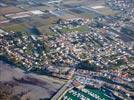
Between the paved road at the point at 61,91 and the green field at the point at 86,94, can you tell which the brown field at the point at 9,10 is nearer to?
the paved road at the point at 61,91

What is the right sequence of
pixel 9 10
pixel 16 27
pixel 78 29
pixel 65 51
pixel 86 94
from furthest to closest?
pixel 9 10 < pixel 78 29 < pixel 16 27 < pixel 65 51 < pixel 86 94

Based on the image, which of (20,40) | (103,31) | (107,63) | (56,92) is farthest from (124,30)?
(56,92)

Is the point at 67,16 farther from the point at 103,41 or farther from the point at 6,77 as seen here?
the point at 6,77

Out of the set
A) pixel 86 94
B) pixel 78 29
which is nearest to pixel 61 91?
pixel 86 94

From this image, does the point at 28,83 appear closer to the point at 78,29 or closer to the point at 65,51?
the point at 65,51

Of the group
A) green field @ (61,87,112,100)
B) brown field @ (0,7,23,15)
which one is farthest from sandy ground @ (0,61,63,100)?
brown field @ (0,7,23,15)

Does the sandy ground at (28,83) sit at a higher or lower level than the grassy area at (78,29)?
lower

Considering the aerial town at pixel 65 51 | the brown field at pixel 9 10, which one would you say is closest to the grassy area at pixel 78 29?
the aerial town at pixel 65 51

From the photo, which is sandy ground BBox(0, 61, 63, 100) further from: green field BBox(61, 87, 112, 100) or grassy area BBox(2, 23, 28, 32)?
grassy area BBox(2, 23, 28, 32)
